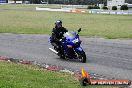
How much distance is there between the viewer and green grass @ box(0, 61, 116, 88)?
9.65 m

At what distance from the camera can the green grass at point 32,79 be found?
9.65 m

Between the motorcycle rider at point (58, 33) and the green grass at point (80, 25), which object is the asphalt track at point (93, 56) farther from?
the green grass at point (80, 25)

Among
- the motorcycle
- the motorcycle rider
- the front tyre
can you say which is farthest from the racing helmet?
the front tyre

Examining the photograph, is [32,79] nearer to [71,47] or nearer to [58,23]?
[71,47]

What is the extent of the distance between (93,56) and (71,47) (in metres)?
1.73

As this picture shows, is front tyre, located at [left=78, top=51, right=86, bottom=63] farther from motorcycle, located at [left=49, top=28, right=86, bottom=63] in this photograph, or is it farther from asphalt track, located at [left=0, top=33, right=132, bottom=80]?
asphalt track, located at [left=0, top=33, right=132, bottom=80]

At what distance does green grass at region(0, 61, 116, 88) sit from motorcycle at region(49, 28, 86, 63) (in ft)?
11.6

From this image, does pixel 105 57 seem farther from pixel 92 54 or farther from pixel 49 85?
pixel 49 85

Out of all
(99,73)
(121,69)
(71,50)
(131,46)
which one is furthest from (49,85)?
(131,46)

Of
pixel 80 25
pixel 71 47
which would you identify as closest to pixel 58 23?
pixel 71 47

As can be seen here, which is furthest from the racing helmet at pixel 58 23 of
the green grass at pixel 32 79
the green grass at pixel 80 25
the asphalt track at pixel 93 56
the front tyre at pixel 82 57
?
the green grass at pixel 80 25

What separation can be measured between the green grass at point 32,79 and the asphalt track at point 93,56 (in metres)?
1.90

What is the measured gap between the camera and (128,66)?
1430cm

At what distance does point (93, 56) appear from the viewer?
17391 mm
